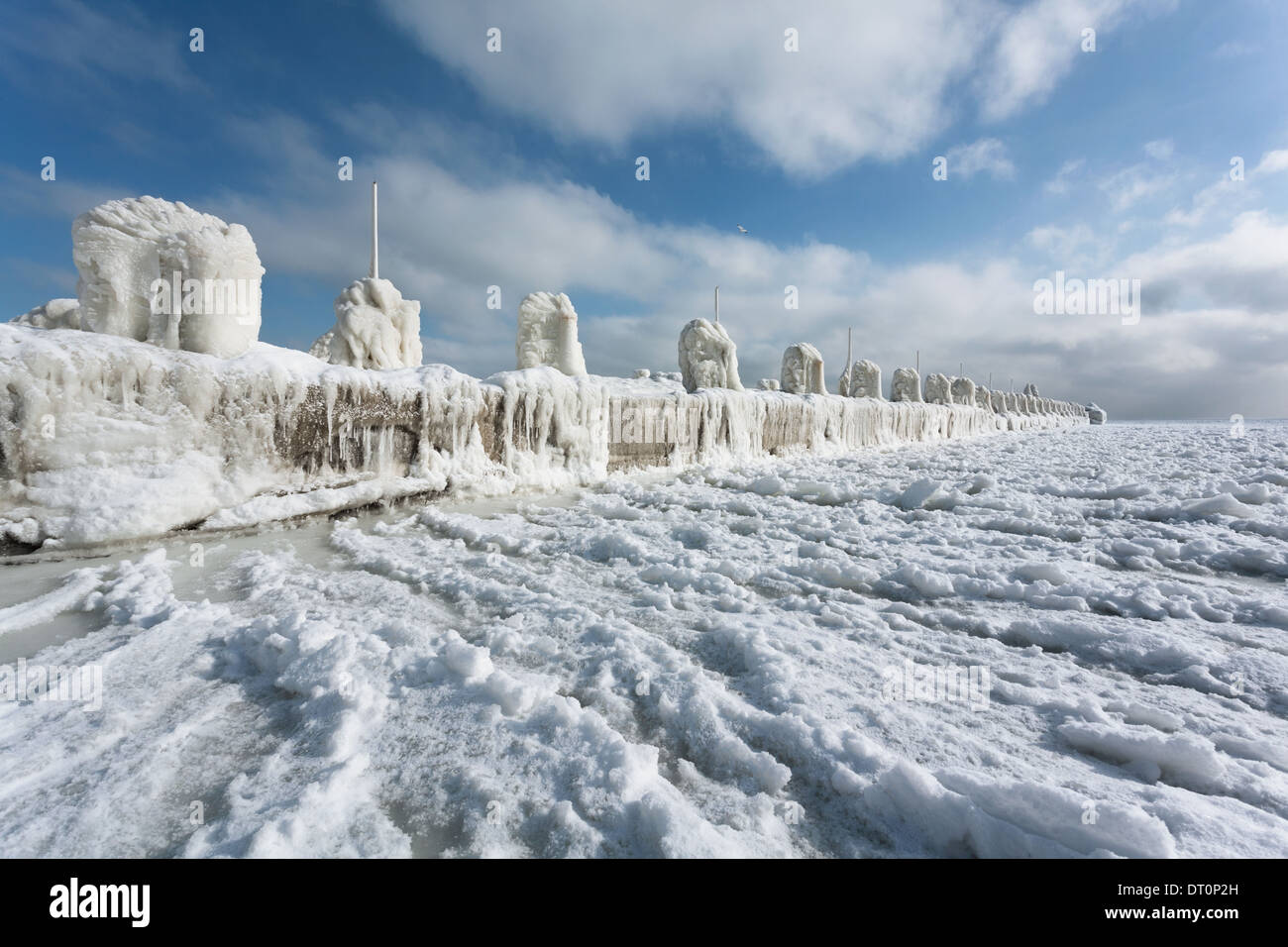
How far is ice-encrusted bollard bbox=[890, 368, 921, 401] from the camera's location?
23547mm

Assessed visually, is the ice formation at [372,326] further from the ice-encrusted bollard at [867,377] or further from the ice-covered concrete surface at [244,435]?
the ice-encrusted bollard at [867,377]

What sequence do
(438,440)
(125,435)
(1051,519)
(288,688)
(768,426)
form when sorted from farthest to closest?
(768,426), (438,440), (1051,519), (125,435), (288,688)

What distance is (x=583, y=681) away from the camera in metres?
1.76

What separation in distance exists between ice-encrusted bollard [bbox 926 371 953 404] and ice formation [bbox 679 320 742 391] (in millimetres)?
20838

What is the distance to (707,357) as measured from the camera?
1167 cm

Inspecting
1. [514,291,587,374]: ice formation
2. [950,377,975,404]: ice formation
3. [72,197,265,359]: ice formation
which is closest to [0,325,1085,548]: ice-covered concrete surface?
[72,197,265,359]: ice formation

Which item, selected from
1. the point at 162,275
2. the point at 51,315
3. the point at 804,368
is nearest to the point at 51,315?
the point at 51,315

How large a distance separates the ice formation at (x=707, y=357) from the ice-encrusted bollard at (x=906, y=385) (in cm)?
1567

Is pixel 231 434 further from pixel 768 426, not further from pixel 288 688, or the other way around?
pixel 768 426

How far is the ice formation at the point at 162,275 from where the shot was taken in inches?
147

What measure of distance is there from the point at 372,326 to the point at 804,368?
11.4m

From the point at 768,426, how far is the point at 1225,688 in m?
8.84
